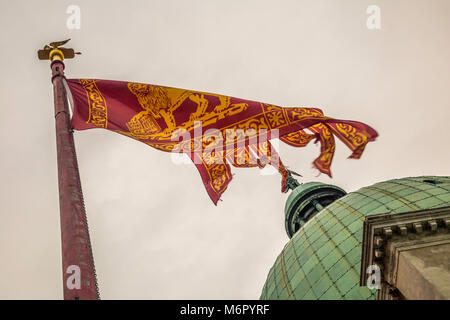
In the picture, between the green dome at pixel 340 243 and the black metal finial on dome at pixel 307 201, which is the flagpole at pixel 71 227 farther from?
the black metal finial on dome at pixel 307 201

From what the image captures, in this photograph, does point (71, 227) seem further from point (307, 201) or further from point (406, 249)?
point (307, 201)

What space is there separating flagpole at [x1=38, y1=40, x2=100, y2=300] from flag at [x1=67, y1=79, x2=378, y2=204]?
1776mm

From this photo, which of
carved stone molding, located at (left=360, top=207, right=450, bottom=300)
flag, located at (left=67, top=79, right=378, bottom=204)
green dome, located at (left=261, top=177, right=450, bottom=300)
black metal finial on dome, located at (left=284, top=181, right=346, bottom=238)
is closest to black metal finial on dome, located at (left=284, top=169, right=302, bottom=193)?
black metal finial on dome, located at (left=284, top=181, right=346, bottom=238)

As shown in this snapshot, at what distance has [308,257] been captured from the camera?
120ft

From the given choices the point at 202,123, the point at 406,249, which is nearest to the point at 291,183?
the point at 406,249

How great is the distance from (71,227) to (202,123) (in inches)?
287

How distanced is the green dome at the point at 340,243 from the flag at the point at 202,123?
16.3 meters

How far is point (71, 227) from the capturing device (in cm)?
1005

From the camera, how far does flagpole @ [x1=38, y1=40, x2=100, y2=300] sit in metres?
8.76

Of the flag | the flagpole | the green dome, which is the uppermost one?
the flag

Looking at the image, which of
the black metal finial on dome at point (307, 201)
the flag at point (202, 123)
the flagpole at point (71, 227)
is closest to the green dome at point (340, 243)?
the black metal finial on dome at point (307, 201)

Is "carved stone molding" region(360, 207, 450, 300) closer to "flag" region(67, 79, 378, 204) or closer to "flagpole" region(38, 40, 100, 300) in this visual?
"flag" region(67, 79, 378, 204)

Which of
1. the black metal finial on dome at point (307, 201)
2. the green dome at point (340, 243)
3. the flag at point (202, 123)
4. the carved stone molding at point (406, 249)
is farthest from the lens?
the black metal finial on dome at point (307, 201)

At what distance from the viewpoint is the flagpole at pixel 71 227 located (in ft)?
28.7
